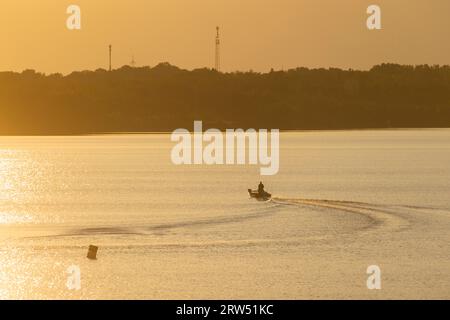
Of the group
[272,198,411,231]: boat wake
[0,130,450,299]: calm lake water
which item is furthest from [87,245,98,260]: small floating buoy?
[272,198,411,231]: boat wake

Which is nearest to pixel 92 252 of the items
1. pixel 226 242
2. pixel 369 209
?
pixel 226 242

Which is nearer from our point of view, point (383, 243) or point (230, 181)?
point (383, 243)

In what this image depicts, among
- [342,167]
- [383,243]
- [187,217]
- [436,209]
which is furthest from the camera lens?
[342,167]

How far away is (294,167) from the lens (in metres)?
199

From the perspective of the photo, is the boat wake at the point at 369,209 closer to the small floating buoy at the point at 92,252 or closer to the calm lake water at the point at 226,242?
the calm lake water at the point at 226,242

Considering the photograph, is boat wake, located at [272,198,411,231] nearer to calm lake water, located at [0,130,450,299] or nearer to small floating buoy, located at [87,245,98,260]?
calm lake water, located at [0,130,450,299]

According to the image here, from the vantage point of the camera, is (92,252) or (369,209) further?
(369,209)

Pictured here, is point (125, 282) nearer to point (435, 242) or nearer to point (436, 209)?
point (435, 242)

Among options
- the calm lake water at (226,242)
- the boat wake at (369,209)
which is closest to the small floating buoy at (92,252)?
the calm lake water at (226,242)

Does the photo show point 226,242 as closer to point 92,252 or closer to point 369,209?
point 92,252

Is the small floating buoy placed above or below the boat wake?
above
